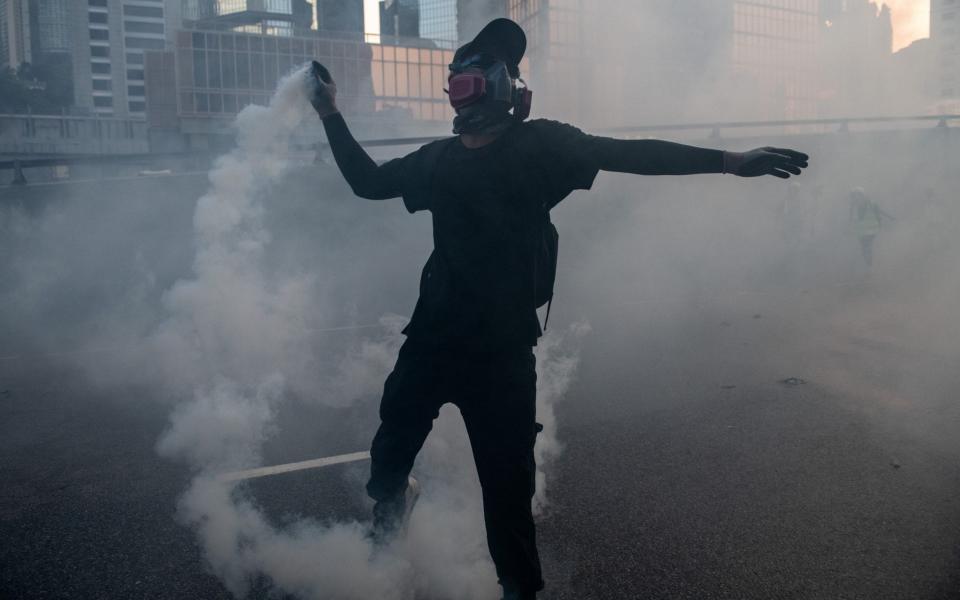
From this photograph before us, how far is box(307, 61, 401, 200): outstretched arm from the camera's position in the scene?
2193 millimetres

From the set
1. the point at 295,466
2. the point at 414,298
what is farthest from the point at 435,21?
the point at 295,466

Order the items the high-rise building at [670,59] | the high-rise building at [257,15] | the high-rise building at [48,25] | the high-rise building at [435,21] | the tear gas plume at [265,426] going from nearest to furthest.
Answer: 1. the tear gas plume at [265,426]
2. the high-rise building at [670,59]
3. the high-rise building at [435,21]
4. the high-rise building at [257,15]
5. the high-rise building at [48,25]

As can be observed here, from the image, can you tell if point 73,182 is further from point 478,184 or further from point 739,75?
point 739,75

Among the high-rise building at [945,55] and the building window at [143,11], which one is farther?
the building window at [143,11]

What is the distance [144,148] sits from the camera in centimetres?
5525

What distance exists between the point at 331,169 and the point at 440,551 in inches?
432

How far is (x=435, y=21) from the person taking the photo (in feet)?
206

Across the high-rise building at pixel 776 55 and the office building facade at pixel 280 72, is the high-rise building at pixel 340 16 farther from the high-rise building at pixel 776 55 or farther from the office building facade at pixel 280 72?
the high-rise building at pixel 776 55

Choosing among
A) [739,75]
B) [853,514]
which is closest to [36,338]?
[853,514]

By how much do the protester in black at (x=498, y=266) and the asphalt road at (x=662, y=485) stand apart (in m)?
0.58

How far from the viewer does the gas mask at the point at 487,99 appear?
197cm

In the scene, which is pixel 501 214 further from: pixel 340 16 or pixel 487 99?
pixel 340 16

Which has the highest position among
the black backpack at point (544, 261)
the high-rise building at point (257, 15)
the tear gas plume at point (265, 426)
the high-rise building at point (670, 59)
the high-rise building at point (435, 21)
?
the high-rise building at point (257, 15)

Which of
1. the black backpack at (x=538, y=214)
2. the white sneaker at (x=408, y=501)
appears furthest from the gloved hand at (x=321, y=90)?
the white sneaker at (x=408, y=501)
